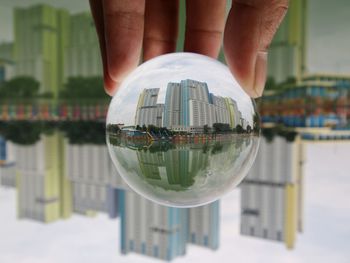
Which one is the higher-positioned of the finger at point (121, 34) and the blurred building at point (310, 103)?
the blurred building at point (310, 103)

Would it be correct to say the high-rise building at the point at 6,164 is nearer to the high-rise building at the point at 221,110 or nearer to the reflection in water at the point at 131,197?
the reflection in water at the point at 131,197

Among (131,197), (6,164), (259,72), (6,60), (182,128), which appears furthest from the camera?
(6,164)

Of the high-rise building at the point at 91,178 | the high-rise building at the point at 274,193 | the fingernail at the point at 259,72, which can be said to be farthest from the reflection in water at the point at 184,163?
the high-rise building at the point at 91,178

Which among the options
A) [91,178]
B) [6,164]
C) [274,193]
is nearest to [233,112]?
[274,193]

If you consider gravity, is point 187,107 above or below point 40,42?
below

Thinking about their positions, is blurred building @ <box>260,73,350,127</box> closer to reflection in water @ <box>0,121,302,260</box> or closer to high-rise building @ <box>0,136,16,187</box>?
reflection in water @ <box>0,121,302,260</box>

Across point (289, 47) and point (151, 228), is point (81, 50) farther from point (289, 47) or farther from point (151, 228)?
point (289, 47)

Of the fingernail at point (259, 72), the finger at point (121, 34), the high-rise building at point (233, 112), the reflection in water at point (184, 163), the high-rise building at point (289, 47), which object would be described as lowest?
the reflection in water at point (184, 163)
